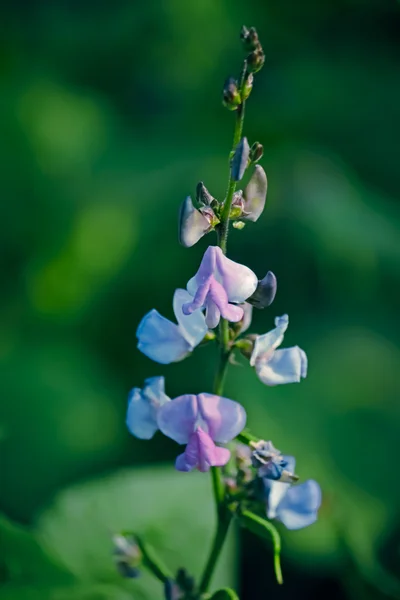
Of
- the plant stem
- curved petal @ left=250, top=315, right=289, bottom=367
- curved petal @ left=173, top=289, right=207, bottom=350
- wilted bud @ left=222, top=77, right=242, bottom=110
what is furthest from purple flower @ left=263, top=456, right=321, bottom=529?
wilted bud @ left=222, top=77, right=242, bottom=110

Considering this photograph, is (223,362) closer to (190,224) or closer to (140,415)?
(140,415)

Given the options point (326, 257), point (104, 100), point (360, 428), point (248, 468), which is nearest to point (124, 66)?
point (104, 100)

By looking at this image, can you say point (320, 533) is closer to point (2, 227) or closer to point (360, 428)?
point (360, 428)

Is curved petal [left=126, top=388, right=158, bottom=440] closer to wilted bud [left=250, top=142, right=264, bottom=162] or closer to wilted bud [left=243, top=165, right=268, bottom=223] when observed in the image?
wilted bud [left=243, top=165, right=268, bottom=223]

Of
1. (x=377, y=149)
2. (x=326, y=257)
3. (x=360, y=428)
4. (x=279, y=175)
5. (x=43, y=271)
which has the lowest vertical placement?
(x=360, y=428)

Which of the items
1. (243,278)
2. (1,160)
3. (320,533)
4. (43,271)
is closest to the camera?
(243,278)

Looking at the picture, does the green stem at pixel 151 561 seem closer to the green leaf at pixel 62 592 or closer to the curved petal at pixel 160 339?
the green leaf at pixel 62 592

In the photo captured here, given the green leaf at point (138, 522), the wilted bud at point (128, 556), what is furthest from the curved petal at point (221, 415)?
the green leaf at point (138, 522)
